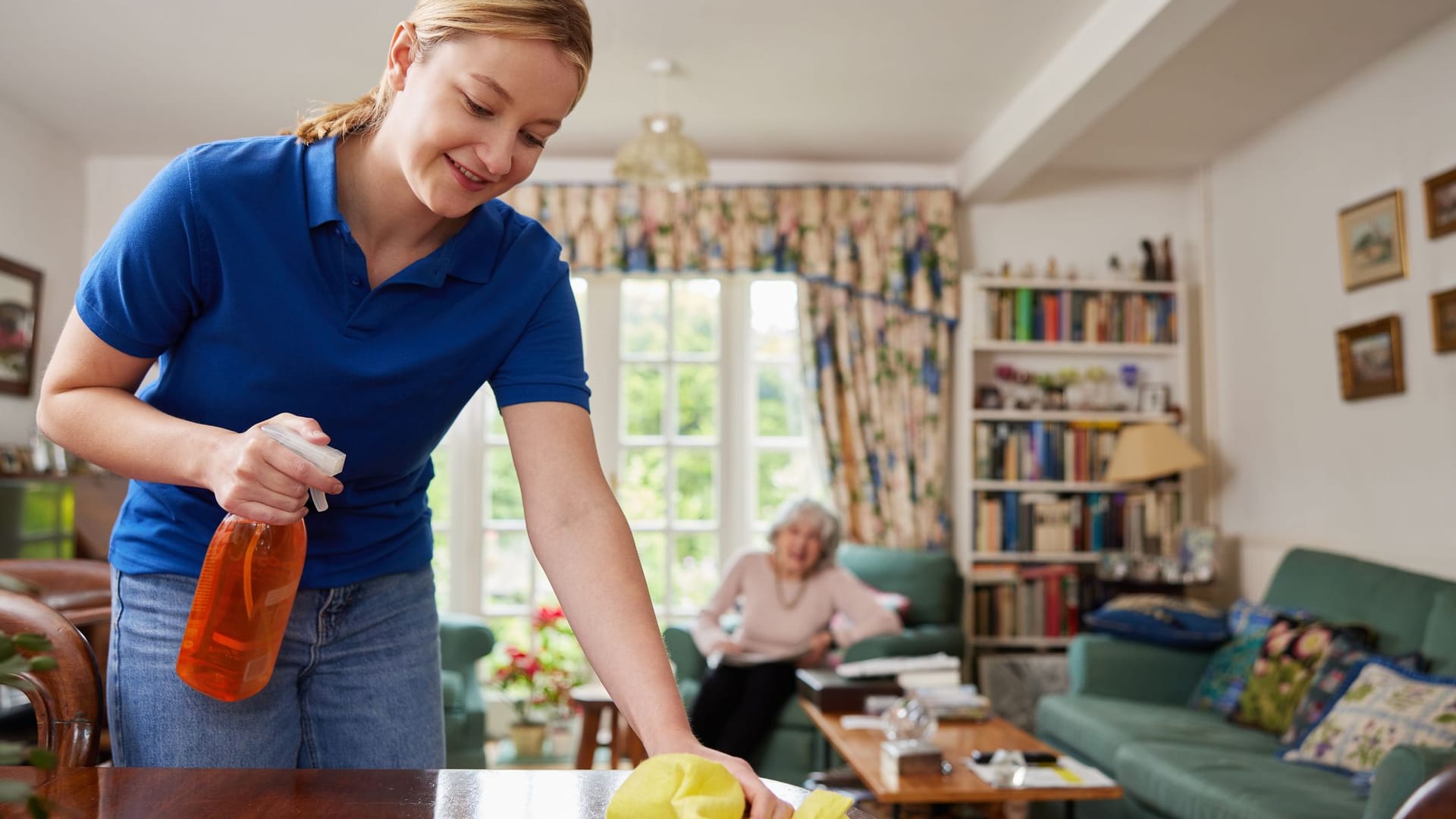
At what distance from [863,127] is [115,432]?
422cm

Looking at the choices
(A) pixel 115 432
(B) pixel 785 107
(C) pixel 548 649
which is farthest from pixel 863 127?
(A) pixel 115 432

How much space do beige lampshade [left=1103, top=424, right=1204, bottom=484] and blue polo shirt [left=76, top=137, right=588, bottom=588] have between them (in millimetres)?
4043

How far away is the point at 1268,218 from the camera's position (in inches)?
184

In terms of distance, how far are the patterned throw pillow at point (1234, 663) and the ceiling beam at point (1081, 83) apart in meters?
1.82

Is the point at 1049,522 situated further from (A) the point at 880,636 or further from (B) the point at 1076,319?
(A) the point at 880,636

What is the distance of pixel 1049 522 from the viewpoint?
5059 mm

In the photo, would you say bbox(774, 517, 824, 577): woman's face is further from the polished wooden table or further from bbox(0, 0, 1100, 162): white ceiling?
the polished wooden table

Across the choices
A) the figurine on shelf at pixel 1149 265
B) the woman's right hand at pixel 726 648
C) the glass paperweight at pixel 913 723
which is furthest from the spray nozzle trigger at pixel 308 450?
the figurine on shelf at pixel 1149 265

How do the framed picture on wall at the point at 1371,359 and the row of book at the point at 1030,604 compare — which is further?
the row of book at the point at 1030,604

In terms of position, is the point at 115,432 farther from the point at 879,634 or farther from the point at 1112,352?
the point at 1112,352

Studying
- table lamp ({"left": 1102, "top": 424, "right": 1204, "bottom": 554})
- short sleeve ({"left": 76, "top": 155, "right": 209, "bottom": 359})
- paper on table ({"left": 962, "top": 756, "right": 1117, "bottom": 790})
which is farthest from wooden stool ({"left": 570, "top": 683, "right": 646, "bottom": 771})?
short sleeve ({"left": 76, "top": 155, "right": 209, "bottom": 359})

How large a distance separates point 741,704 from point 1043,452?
1966mm

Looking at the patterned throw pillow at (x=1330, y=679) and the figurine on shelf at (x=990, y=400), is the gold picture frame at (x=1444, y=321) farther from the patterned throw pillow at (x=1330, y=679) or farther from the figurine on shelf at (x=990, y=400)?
the figurine on shelf at (x=990, y=400)

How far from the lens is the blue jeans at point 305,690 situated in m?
0.99
